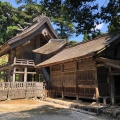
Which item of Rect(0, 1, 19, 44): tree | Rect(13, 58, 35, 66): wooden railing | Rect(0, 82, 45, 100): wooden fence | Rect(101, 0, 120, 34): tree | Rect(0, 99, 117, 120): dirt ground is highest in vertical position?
Rect(0, 1, 19, 44): tree

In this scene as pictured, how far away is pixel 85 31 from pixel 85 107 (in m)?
4.87

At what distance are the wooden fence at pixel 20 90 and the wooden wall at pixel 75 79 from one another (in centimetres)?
159

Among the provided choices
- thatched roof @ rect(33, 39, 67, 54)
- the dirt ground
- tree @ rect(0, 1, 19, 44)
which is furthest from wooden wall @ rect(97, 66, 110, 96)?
tree @ rect(0, 1, 19, 44)

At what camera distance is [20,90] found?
1822 centimetres

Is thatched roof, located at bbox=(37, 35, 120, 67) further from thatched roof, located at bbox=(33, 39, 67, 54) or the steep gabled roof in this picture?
the steep gabled roof

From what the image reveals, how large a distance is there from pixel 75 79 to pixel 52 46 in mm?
8389

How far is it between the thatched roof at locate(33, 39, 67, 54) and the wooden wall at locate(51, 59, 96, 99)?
3256mm

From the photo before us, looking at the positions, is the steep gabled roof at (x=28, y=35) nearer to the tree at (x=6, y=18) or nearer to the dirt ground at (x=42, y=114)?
the dirt ground at (x=42, y=114)

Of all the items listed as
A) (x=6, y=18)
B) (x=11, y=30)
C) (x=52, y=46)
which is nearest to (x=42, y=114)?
(x=52, y=46)

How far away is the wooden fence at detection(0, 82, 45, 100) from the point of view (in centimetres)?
1724

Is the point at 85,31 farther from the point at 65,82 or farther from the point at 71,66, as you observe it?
the point at 65,82

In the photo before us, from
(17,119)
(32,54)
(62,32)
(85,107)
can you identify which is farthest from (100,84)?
(62,32)

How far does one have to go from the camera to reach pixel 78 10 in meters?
10.5

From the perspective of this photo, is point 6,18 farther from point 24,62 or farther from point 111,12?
point 111,12
